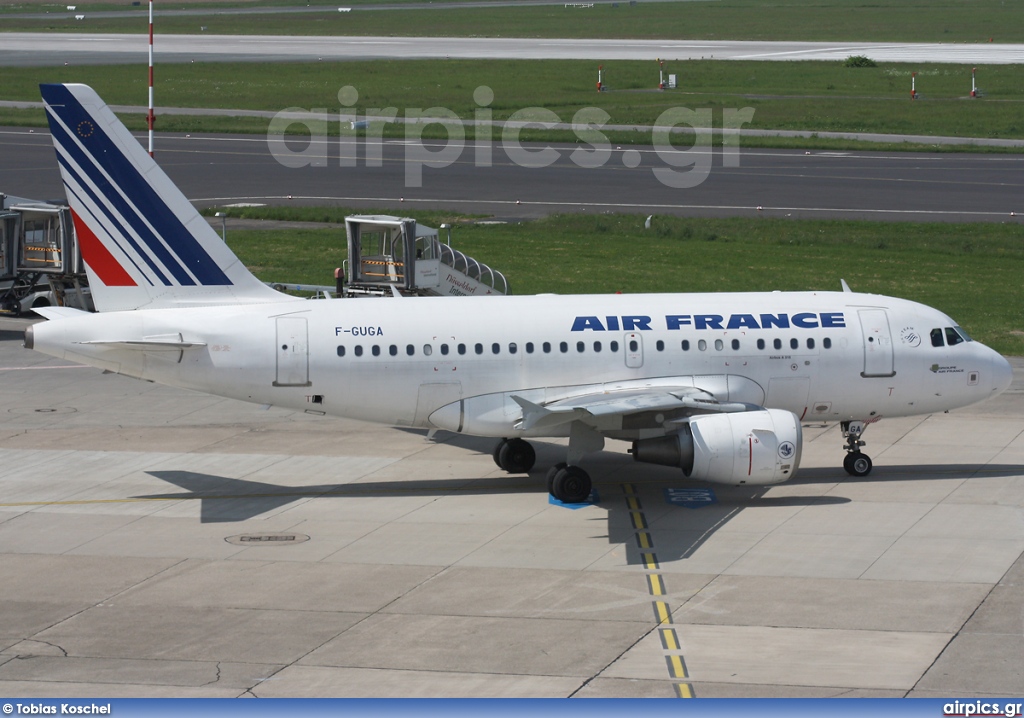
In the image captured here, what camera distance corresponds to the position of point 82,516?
3005 centimetres

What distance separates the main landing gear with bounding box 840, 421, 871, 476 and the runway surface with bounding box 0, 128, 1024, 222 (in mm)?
37862

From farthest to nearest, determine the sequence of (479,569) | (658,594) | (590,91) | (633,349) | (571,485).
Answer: (590,91) → (633,349) → (571,485) → (479,569) → (658,594)

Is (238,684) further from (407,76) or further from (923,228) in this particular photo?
(407,76)

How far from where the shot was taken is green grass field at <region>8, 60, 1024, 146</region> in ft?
342

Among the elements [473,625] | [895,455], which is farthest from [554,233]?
[473,625]

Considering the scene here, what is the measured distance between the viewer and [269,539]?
2834 cm

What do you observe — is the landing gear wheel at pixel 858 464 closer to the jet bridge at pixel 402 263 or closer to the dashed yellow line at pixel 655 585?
the dashed yellow line at pixel 655 585

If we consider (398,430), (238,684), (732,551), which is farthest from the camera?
(398,430)

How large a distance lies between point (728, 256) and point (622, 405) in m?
32.2

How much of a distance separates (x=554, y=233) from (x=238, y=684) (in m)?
48.1

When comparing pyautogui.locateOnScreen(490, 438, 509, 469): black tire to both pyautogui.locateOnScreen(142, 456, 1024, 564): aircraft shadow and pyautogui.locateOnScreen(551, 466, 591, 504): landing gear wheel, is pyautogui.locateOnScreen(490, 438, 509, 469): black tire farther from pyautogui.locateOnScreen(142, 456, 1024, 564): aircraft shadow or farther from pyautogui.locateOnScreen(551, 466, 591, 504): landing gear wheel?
pyautogui.locateOnScreen(551, 466, 591, 504): landing gear wheel

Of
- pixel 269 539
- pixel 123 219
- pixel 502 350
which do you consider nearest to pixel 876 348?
pixel 502 350

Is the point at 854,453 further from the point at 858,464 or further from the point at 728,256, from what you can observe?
the point at 728,256

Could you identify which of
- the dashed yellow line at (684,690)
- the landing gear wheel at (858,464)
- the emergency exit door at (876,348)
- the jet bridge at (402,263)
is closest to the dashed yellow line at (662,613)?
the dashed yellow line at (684,690)
